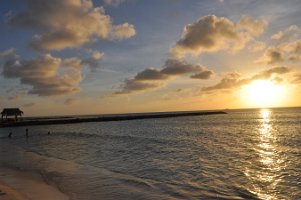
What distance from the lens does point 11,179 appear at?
18453mm

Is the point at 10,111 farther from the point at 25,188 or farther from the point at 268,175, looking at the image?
the point at 268,175

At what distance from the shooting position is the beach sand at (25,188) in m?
13.9

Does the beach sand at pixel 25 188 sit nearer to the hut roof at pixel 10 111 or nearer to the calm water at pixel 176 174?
the calm water at pixel 176 174

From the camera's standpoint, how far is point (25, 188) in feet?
52.4

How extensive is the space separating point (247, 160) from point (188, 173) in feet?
21.8

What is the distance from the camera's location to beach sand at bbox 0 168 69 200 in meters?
13.9

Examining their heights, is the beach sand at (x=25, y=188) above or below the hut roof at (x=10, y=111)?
below

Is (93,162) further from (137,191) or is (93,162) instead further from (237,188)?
(237,188)

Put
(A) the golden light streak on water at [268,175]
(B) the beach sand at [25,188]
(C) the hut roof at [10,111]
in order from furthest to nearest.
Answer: (C) the hut roof at [10,111] → (A) the golden light streak on water at [268,175] → (B) the beach sand at [25,188]

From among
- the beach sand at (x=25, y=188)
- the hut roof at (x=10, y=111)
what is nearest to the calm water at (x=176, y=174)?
the beach sand at (x=25, y=188)

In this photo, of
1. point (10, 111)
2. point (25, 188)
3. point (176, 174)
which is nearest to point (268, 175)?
point (176, 174)


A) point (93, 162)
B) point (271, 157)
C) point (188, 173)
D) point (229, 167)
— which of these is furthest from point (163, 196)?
point (271, 157)

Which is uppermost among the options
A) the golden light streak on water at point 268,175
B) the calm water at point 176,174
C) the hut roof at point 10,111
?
the hut roof at point 10,111

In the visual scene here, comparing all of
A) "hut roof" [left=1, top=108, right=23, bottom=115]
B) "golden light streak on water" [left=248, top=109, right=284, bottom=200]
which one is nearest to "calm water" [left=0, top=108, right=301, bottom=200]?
"golden light streak on water" [left=248, top=109, right=284, bottom=200]
